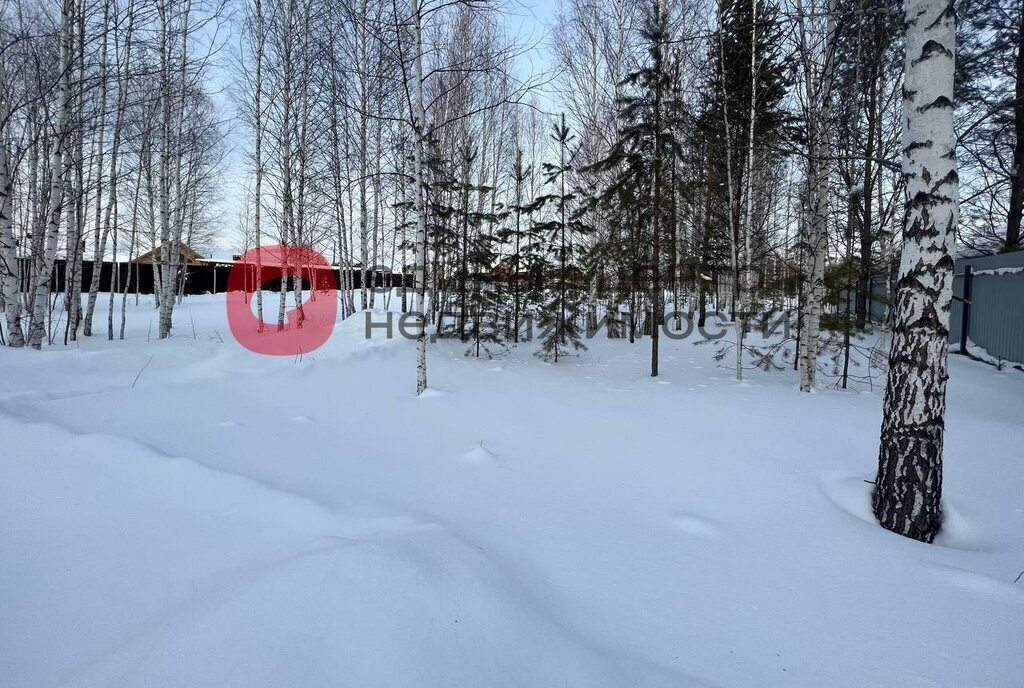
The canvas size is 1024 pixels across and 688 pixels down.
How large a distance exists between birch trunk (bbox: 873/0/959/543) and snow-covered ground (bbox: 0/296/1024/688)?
30 centimetres

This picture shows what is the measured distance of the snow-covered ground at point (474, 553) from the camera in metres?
1.53

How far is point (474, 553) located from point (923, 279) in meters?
3.05

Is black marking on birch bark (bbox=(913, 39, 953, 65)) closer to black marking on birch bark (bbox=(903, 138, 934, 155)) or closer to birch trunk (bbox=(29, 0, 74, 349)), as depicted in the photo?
black marking on birch bark (bbox=(903, 138, 934, 155))

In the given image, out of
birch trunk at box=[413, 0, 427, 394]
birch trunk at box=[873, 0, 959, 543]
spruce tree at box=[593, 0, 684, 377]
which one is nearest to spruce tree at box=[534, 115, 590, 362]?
spruce tree at box=[593, 0, 684, 377]

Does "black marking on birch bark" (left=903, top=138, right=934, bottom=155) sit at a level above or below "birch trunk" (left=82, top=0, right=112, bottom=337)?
below

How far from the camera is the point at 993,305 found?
9000mm

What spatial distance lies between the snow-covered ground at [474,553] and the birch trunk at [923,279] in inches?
11.6

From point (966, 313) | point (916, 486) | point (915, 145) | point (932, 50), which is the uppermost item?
point (932, 50)

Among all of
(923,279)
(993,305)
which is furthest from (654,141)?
(993,305)

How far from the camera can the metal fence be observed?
823 cm

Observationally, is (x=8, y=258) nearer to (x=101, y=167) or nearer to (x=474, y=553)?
(x=101, y=167)

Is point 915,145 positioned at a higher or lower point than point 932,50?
lower

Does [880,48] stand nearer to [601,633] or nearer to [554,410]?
[554,410]

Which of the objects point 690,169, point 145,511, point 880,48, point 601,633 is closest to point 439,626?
point 601,633
